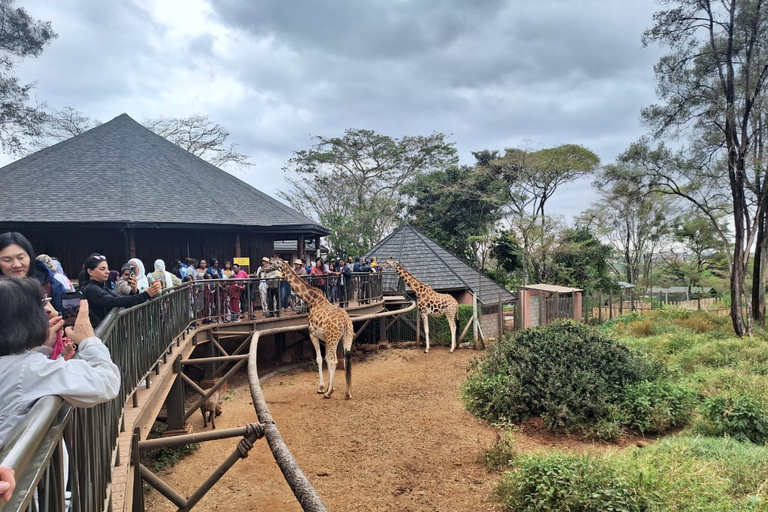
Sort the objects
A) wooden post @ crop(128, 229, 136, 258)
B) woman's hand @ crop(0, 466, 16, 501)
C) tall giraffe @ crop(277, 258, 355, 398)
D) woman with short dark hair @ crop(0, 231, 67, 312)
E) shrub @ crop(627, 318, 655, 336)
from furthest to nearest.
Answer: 1. shrub @ crop(627, 318, 655, 336)
2. wooden post @ crop(128, 229, 136, 258)
3. tall giraffe @ crop(277, 258, 355, 398)
4. woman with short dark hair @ crop(0, 231, 67, 312)
5. woman's hand @ crop(0, 466, 16, 501)

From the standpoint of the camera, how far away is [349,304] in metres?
13.6

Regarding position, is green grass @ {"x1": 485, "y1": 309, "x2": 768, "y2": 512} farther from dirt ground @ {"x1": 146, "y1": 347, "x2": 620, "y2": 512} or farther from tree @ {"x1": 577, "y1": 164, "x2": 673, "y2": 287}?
tree @ {"x1": 577, "y1": 164, "x2": 673, "y2": 287}

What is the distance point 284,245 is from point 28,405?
73.1ft

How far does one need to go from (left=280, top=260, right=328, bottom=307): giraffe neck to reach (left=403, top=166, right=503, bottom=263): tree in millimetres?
16662

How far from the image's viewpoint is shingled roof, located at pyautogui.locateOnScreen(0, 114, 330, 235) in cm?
1220

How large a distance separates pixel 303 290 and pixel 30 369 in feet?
29.7

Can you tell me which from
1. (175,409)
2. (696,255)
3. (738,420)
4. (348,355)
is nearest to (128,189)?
(175,409)

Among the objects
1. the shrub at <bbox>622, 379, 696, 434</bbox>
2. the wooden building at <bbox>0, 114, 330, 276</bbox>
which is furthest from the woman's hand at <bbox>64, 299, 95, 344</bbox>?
the wooden building at <bbox>0, 114, 330, 276</bbox>

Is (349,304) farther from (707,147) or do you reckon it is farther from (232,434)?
(707,147)

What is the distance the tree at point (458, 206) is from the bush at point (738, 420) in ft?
62.3

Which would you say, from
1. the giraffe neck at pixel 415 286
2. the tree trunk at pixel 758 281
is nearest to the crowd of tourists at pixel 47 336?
the giraffe neck at pixel 415 286

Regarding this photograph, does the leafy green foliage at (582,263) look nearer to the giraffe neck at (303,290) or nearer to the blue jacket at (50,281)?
the giraffe neck at (303,290)

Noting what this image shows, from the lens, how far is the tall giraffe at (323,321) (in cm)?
1035

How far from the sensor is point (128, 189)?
44.8 feet
